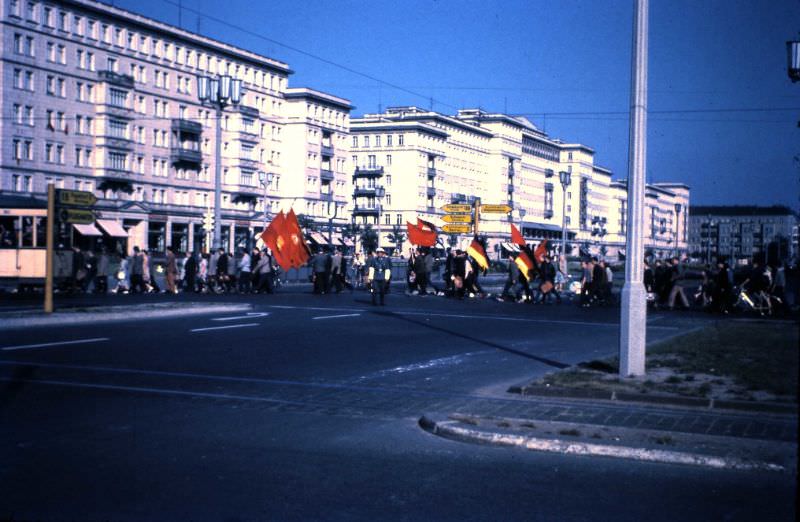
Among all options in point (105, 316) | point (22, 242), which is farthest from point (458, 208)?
point (105, 316)

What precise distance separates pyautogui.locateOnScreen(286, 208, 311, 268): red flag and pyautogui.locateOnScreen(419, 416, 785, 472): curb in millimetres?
30952

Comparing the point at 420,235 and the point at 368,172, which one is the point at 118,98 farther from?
the point at 420,235

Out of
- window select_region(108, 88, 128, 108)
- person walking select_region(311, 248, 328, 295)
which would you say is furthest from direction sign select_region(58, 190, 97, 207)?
window select_region(108, 88, 128, 108)

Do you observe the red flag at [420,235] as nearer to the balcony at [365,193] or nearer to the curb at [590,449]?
the curb at [590,449]

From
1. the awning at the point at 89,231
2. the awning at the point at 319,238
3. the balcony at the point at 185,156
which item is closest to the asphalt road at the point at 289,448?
the awning at the point at 89,231

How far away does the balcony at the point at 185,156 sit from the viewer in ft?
287

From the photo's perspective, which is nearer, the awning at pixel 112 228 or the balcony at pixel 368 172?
the awning at pixel 112 228

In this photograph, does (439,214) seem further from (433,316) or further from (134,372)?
(134,372)

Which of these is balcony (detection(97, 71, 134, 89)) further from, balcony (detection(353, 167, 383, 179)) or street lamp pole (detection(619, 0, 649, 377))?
street lamp pole (detection(619, 0, 649, 377))

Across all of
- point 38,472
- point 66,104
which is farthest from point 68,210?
point 66,104

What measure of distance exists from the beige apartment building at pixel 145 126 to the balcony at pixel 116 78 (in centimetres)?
9

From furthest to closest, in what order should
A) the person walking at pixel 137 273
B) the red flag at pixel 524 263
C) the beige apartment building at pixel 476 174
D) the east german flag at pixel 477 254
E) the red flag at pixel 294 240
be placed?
the beige apartment building at pixel 476 174, the red flag at pixel 294 240, the east german flag at pixel 477 254, the person walking at pixel 137 273, the red flag at pixel 524 263

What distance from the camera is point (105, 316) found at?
856 inches

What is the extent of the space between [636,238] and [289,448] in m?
5.78
